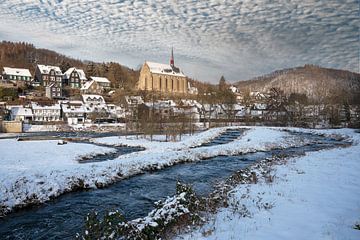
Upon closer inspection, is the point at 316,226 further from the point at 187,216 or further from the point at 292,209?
the point at 187,216

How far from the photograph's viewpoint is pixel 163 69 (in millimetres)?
129750

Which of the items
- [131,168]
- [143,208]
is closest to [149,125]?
[131,168]

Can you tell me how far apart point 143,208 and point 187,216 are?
3.64m

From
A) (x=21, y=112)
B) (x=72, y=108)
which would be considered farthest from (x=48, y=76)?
(x=21, y=112)

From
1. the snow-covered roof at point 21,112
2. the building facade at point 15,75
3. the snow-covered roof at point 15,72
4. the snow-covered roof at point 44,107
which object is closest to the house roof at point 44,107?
the snow-covered roof at point 44,107

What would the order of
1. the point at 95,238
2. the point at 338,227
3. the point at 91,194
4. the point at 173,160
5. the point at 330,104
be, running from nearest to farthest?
the point at 95,238
the point at 338,227
the point at 91,194
the point at 173,160
the point at 330,104

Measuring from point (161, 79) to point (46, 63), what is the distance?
3019 inches

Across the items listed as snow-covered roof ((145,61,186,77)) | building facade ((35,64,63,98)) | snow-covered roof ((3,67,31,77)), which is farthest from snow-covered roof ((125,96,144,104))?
snow-covered roof ((3,67,31,77))

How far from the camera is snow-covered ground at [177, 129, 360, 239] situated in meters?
7.31

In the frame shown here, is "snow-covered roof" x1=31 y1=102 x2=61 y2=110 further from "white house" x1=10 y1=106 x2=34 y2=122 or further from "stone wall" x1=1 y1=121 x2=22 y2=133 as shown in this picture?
"stone wall" x1=1 y1=121 x2=22 y2=133

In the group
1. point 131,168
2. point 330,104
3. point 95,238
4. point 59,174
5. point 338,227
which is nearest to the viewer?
point 95,238

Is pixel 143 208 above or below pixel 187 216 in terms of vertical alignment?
below

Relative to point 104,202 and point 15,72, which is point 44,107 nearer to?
point 15,72

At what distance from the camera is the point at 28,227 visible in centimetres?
992
